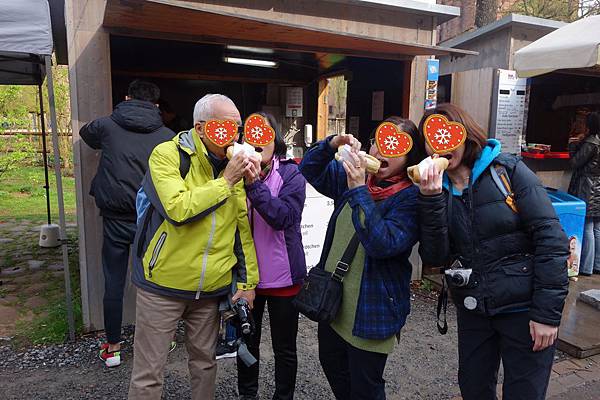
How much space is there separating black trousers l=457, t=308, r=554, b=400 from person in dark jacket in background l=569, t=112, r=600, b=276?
436 centimetres

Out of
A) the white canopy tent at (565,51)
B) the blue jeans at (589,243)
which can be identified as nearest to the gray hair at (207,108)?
the white canopy tent at (565,51)

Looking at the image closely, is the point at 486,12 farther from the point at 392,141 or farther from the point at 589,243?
the point at 392,141

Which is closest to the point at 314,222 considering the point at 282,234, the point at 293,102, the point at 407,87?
the point at 407,87

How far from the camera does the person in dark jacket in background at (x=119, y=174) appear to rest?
131 inches

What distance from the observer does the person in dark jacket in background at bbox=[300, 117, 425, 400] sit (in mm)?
1910

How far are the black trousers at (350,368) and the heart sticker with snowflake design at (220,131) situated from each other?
1037 mm

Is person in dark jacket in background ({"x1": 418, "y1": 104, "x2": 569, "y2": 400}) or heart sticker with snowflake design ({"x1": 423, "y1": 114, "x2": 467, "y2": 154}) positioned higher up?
heart sticker with snowflake design ({"x1": 423, "y1": 114, "x2": 467, "y2": 154})

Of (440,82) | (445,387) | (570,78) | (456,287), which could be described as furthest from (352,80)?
(456,287)

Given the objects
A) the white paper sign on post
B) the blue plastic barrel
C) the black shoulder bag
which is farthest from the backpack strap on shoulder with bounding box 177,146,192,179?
the blue plastic barrel

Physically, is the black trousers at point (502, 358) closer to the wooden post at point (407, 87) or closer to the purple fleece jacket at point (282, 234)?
the purple fleece jacket at point (282, 234)

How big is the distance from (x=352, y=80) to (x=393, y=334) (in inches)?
212

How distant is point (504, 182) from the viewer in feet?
6.50

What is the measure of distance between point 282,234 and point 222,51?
4572 mm

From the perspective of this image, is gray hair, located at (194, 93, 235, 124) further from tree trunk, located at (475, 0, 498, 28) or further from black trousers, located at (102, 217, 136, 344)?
tree trunk, located at (475, 0, 498, 28)
